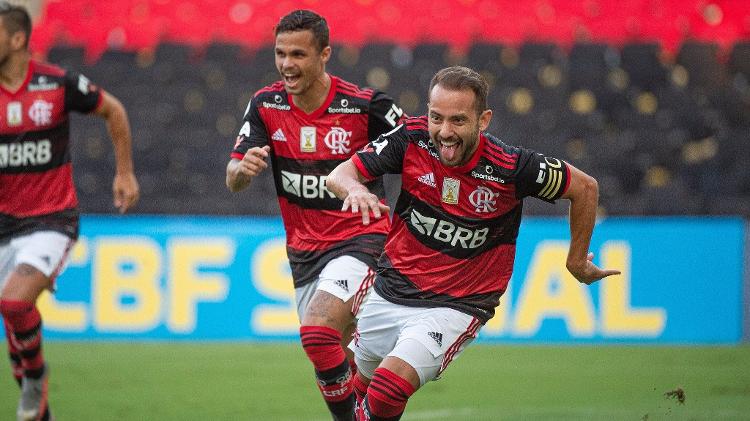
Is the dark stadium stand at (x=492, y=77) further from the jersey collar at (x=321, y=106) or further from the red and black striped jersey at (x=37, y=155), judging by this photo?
the jersey collar at (x=321, y=106)

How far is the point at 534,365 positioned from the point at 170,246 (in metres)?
3.79

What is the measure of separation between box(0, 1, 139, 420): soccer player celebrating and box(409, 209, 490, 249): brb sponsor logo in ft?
8.05

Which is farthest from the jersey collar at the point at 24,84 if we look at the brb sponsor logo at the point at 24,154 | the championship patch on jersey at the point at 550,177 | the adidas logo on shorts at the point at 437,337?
the championship patch on jersey at the point at 550,177

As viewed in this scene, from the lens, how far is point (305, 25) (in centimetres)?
611

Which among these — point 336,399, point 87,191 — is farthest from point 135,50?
point 336,399

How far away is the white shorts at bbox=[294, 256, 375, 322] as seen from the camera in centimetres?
587

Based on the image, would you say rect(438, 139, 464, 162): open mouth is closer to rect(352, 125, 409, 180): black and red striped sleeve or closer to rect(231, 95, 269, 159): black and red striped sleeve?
rect(352, 125, 409, 180): black and red striped sleeve

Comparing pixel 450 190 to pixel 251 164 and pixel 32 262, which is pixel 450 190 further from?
pixel 32 262

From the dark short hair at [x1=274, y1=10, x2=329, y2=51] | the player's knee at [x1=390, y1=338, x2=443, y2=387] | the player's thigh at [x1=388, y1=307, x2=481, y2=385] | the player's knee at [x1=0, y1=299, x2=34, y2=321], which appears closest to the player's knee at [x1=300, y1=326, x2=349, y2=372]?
the player's thigh at [x1=388, y1=307, x2=481, y2=385]

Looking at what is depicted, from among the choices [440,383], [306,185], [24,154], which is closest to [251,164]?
[306,185]

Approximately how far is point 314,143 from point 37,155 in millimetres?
1866

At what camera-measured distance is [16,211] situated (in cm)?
686

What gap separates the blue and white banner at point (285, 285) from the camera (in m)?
10.9

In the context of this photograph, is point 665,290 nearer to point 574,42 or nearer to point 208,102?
point 574,42
